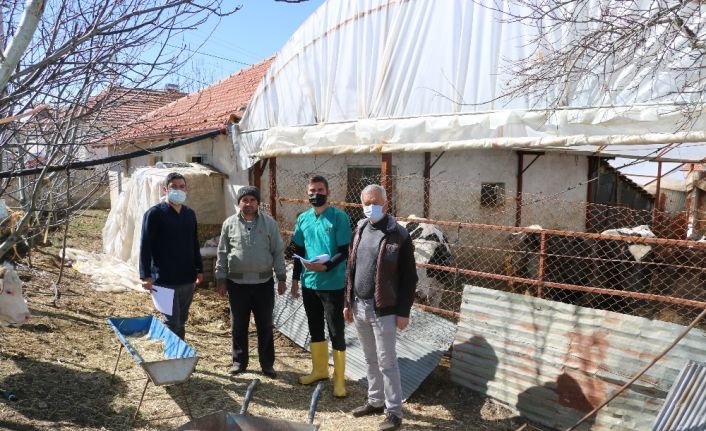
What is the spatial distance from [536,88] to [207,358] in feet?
14.3

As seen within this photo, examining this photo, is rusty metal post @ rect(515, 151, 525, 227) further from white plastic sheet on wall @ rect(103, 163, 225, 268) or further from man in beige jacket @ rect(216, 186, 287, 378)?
man in beige jacket @ rect(216, 186, 287, 378)

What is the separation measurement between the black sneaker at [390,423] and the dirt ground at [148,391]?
0.15 m

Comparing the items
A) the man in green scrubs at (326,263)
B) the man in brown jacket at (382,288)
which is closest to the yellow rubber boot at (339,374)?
the man in green scrubs at (326,263)

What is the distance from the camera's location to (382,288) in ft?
12.6

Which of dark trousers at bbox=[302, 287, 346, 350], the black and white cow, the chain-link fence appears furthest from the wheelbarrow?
the black and white cow

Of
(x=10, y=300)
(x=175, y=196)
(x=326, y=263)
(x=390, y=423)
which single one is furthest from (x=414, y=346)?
(x=10, y=300)

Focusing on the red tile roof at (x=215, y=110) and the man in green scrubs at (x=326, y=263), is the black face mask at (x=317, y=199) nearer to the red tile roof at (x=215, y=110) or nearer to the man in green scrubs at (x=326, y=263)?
the man in green scrubs at (x=326, y=263)

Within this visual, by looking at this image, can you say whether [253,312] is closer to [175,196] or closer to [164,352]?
[164,352]

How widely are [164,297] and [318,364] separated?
1554mm

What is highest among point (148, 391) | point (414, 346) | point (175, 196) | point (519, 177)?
point (519, 177)

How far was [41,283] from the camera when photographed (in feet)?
26.2

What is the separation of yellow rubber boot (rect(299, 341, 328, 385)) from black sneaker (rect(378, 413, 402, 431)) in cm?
107

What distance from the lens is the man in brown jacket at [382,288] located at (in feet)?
12.7

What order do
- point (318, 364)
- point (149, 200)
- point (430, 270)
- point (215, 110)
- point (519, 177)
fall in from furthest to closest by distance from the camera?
point (215, 110) → point (519, 177) → point (149, 200) → point (430, 270) → point (318, 364)
